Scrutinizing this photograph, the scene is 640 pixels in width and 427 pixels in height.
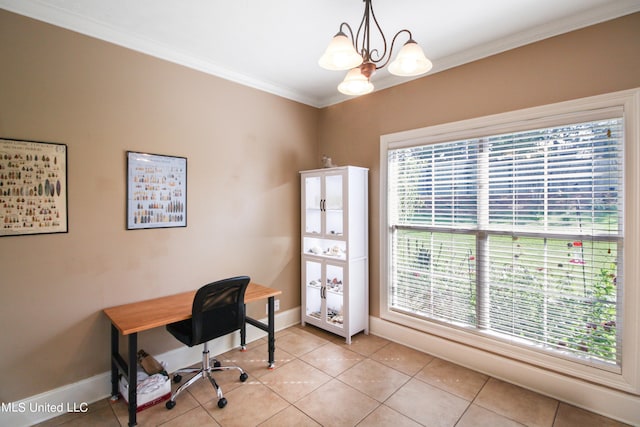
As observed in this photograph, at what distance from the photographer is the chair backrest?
2287 millimetres

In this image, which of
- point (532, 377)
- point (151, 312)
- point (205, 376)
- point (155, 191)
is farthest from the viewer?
point (155, 191)

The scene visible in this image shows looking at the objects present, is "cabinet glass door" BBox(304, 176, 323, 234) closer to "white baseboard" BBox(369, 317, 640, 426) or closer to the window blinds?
the window blinds

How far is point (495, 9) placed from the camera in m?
2.22

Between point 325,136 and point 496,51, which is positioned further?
point 325,136

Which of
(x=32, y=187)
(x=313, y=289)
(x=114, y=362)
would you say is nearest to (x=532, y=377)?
(x=313, y=289)

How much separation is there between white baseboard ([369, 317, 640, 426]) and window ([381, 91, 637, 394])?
0.39 ft

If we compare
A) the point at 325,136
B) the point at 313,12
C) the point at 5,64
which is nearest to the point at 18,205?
the point at 5,64

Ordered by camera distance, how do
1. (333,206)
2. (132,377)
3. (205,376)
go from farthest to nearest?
(333,206)
(205,376)
(132,377)

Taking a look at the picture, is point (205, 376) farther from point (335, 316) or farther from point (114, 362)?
point (335, 316)

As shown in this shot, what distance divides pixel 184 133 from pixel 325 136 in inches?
72.8

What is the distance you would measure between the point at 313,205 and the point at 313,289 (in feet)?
3.39

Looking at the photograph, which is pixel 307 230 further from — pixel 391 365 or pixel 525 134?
pixel 525 134

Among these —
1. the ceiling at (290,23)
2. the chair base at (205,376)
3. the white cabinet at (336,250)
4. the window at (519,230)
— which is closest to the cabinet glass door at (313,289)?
the white cabinet at (336,250)

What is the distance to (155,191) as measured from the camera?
2.73 m
